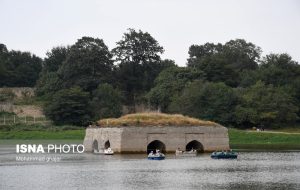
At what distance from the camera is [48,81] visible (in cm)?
13888

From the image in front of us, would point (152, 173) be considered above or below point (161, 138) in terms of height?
below

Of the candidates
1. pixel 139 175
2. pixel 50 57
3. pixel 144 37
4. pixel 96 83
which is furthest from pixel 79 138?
pixel 139 175

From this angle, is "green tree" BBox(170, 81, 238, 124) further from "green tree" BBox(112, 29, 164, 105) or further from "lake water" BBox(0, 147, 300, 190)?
"lake water" BBox(0, 147, 300, 190)

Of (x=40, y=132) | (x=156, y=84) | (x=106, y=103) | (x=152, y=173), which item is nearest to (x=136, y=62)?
(x=156, y=84)

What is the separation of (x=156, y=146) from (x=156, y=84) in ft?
152

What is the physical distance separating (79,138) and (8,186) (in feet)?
216

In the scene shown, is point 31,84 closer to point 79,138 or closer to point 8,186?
point 79,138

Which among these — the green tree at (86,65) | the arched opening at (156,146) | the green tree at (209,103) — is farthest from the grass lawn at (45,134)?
the arched opening at (156,146)

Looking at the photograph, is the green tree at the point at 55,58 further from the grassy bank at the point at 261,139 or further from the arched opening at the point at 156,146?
the arched opening at the point at 156,146

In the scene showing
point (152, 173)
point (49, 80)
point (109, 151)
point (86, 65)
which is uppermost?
point (86, 65)

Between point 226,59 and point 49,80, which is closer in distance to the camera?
point 49,80

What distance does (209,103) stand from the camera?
4732 inches

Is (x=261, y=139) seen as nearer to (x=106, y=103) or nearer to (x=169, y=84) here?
(x=169, y=84)

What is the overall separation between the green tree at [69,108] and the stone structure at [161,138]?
30.1 m
